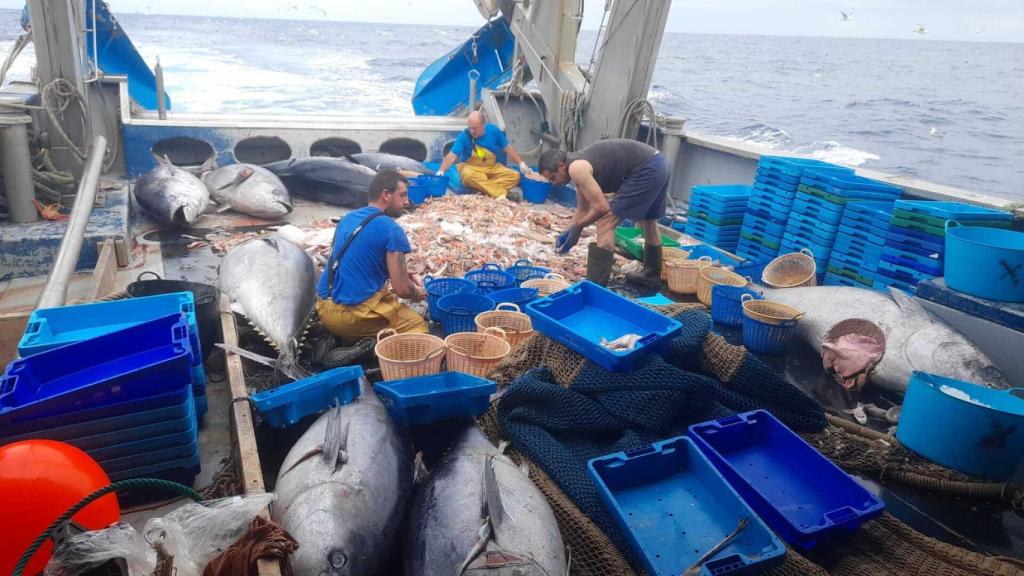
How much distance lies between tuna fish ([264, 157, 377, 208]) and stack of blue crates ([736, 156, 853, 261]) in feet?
16.0

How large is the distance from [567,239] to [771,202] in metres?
2.39

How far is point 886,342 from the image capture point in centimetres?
456

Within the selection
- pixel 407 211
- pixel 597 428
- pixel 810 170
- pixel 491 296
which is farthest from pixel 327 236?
pixel 810 170

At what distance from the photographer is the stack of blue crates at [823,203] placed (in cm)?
A: 607

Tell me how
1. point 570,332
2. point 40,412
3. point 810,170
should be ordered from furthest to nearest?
1. point 810,170
2. point 570,332
3. point 40,412

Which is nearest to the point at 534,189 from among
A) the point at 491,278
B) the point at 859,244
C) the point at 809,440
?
the point at 491,278

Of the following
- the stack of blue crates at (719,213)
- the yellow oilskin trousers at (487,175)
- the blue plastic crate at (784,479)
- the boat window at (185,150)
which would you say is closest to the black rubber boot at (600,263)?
the stack of blue crates at (719,213)

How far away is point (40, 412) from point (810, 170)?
657cm

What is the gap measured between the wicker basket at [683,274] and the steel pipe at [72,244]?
488 cm

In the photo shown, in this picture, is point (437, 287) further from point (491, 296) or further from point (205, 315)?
point (205, 315)

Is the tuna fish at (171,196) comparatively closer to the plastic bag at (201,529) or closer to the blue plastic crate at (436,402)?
the blue plastic crate at (436,402)

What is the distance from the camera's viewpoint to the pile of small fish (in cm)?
628

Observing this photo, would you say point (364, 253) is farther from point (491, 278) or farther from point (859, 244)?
point (859, 244)

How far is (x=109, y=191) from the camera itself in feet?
24.5
